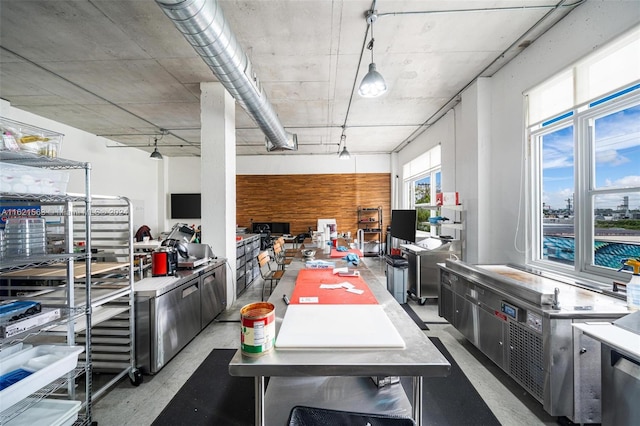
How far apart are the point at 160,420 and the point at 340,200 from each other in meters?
6.89

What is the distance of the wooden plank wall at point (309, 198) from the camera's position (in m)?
8.17

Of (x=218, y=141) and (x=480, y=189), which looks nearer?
(x=480, y=189)

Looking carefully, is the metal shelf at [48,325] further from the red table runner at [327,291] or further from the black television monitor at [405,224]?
the black television monitor at [405,224]

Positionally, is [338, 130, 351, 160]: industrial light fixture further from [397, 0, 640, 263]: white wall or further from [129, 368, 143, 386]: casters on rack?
[129, 368, 143, 386]: casters on rack

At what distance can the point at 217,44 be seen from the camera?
2.09 meters

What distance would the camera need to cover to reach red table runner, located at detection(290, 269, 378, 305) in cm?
154

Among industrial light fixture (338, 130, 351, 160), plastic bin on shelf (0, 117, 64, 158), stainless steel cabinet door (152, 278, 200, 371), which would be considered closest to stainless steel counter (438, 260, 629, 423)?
stainless steel cabinet door (152, 278, 200, 371)

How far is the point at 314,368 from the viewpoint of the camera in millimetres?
935

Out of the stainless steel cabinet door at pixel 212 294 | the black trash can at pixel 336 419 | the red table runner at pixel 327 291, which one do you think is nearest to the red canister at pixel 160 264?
the stainless steel cabinet door at pixel 212 294

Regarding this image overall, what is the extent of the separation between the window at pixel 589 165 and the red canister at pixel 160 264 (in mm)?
4138

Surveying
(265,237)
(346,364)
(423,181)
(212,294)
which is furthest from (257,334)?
(423,181)

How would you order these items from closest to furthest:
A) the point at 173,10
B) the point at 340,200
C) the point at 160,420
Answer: the point at 173,10 < the point at 160,420 < the point at 340,200

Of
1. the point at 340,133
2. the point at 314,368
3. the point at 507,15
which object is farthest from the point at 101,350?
the point at 340,133

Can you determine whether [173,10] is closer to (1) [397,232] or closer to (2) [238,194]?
(1) [397,232]
